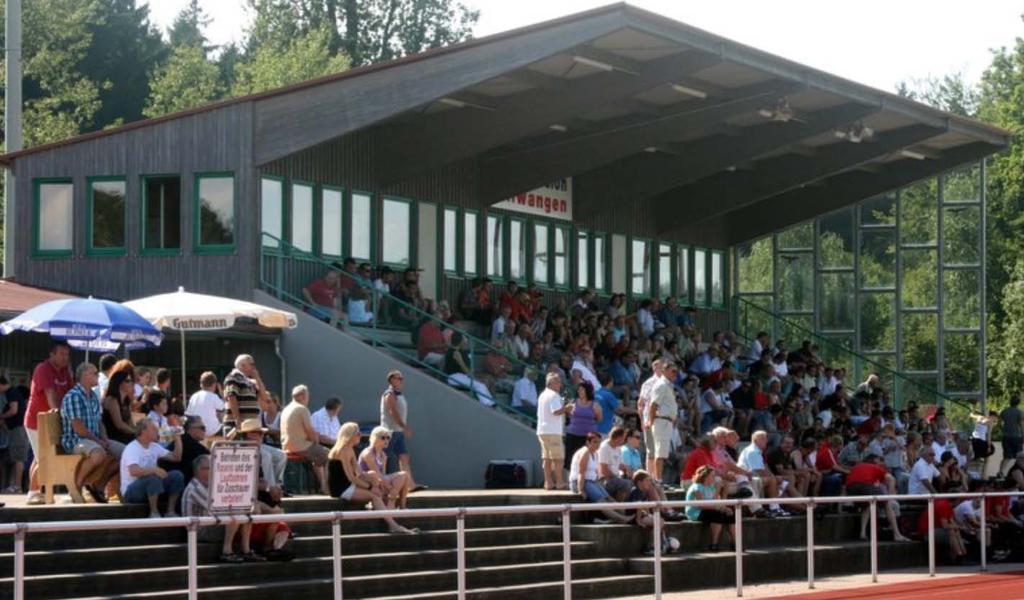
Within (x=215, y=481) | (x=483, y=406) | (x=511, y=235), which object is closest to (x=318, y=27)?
(x=511, y=235)

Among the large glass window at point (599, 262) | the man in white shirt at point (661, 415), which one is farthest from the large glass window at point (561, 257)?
the man in white shirt at point (661, 415)

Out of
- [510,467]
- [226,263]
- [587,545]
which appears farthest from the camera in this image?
[226,263]

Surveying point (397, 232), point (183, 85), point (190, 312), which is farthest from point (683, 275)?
point (183, 85)

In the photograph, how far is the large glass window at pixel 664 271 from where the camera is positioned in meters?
44.2

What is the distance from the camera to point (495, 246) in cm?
3788

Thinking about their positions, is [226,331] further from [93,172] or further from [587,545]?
[587,545]

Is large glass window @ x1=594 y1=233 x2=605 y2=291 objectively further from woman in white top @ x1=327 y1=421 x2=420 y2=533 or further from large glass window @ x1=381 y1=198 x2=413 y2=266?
woman in white top @ x1=327 y1=421 x2=420 y2=533

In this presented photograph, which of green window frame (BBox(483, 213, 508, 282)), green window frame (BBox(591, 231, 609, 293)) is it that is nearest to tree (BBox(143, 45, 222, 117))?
green window frame (BBox(591, 231, 609, 293))

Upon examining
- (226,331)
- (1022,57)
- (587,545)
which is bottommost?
(587,545)

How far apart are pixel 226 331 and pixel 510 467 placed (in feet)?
15.8

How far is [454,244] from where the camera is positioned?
3647 cm

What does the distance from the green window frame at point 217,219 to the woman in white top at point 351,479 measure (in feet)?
32.4

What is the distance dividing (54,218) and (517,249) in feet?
32.5

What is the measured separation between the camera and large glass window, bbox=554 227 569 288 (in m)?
40.1
